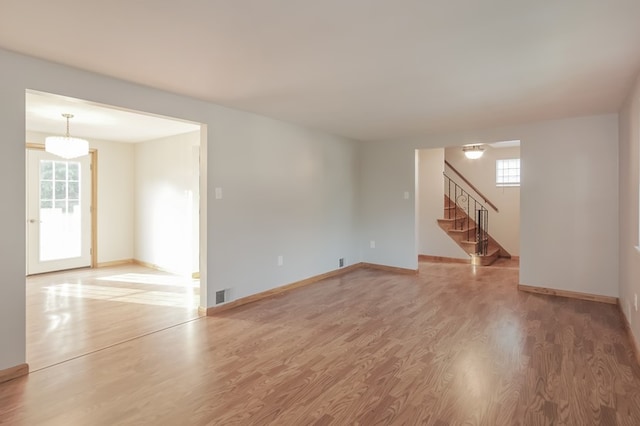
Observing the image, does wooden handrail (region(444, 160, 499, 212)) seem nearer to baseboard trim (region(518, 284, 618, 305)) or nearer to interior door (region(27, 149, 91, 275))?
baseboard trim (region(518, 284, 618, 305))

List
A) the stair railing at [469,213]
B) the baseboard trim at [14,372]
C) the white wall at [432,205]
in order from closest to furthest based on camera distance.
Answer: the baseboard trim at [14,372], the white wall at [432,205], the stair railing at [469,213]

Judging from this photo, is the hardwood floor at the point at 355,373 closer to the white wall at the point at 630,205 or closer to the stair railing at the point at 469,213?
the white wall at the point at 630,205

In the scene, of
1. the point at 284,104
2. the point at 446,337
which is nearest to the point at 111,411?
the point at 446,337

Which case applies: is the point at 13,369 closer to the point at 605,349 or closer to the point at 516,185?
the point at 605,349

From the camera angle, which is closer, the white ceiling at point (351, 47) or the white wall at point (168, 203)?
the white ceiling at point (351, 47)

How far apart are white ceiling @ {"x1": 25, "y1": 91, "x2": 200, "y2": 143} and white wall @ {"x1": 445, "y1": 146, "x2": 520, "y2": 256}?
604cm

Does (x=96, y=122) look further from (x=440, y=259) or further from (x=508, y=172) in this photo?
(x=508, y=172)

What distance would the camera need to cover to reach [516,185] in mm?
7824

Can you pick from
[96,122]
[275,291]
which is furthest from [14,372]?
[96,122]

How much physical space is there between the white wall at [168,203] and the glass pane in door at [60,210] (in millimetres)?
982

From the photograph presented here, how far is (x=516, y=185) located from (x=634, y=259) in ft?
16.8

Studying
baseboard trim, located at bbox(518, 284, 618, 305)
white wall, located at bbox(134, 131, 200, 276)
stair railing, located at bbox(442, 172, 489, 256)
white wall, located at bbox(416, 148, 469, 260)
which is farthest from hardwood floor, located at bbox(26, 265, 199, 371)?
stair railing, located at bbox(442, 172, 489, 256)

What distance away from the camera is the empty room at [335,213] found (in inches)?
82.3

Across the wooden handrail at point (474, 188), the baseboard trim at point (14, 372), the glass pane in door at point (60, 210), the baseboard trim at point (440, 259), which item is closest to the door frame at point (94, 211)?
the glass pane in door at point (60, 210)
